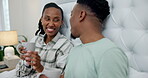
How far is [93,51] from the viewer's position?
29.5 inches

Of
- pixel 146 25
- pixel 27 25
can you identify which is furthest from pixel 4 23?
pixel 146 25

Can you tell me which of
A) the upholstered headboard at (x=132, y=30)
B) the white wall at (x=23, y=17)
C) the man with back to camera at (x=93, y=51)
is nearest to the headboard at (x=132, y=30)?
the upholstered headboard at (x=132, y=30)

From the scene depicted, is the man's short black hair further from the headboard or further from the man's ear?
the headboard

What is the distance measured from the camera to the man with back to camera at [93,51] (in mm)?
644

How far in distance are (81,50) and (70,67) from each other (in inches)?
4.4

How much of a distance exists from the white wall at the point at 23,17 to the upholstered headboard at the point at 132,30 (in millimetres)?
1858

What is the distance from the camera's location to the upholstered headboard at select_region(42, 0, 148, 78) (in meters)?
0.86

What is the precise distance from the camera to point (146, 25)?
0.86m

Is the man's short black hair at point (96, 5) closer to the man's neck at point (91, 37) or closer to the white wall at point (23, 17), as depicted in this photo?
the man's neck at point (91, 37)

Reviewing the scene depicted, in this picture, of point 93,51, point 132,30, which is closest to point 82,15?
point 93,51

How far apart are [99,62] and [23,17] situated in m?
2.76

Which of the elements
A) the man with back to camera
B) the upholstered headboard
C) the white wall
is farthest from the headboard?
the white wall

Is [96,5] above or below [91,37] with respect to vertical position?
above

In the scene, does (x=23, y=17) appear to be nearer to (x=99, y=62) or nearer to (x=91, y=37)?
(x=91, y=37)
